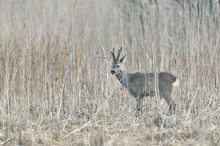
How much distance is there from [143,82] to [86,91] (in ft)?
3.23

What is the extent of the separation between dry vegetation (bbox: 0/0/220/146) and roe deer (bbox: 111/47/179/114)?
13 cm

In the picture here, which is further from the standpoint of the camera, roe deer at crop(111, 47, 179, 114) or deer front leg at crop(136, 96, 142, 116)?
roe deer at crop(111, 47, 179, 114)

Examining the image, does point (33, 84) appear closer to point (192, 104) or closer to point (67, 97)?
point (67, 97)

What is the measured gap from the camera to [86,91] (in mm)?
6480

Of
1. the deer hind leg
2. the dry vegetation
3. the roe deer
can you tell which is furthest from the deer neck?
the deer hind leg

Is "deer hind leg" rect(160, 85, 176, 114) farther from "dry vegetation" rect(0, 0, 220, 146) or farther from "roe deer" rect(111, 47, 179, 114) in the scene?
"dry vegetation" rect(0, 0, 220, 146)

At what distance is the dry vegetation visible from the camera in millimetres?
4848

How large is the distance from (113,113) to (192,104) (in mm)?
920

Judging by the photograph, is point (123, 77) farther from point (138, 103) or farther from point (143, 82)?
point (138, 103)

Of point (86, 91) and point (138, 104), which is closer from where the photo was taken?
point (138, 104)

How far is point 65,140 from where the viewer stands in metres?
4.88

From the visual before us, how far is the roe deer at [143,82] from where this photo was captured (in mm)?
6549

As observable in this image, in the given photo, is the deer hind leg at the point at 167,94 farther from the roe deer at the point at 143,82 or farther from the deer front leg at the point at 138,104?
the deer front leg at the point at 138,104

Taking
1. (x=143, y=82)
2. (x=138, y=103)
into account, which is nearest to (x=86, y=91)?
(x=138, y=103)
